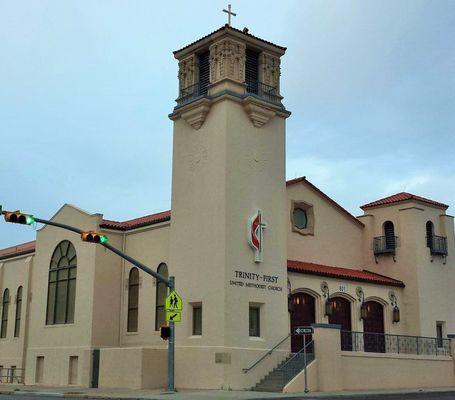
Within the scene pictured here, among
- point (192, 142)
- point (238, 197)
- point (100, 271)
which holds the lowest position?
point (100, 271)

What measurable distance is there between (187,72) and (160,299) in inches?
416

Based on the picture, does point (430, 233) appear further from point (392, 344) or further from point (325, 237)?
point (392, 344)

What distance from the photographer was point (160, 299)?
33.2m

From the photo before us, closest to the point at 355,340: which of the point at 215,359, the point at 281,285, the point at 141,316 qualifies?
the point at 281,285

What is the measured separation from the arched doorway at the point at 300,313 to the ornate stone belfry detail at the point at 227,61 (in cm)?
993

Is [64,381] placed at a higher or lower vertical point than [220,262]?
lower

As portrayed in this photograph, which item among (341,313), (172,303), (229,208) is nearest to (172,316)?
(172,303)

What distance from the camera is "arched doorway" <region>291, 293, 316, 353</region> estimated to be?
30.6m

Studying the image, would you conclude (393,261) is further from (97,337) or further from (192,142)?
(97,337)

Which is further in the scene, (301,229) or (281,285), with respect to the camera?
(301,229)

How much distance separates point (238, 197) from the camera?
95.7ft

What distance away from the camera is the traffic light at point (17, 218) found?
22.4 meters

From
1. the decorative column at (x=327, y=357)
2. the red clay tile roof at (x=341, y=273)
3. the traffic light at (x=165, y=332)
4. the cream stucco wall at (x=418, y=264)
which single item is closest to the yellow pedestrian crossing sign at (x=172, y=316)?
the traffic light at (x=165, y=332)

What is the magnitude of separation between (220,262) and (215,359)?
3.76m
